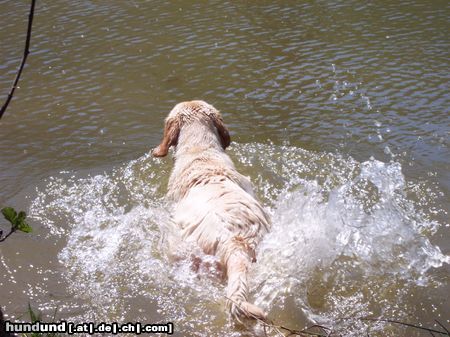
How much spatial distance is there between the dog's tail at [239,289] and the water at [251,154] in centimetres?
24

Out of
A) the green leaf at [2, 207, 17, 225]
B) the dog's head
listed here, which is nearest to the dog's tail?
the green leaf at [2, 207, 17, 225]

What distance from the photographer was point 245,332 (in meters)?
3.72

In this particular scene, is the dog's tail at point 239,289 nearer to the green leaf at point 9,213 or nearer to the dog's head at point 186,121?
the green leaf at point 9,213

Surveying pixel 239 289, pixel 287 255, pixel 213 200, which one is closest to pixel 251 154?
pixel 213 200

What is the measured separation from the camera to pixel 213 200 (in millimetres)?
4480

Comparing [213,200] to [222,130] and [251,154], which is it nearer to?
[222,130]

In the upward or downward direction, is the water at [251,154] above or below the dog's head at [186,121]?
below

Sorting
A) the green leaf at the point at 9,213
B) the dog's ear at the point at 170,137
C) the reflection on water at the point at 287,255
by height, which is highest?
the green leaf at the point at 9,213

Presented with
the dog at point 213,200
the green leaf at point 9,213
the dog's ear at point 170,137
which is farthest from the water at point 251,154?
the green leaf at point 9,213

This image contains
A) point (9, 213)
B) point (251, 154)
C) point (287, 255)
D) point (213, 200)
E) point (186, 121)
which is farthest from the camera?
point (251, 154)

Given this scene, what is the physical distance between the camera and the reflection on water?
416 cm

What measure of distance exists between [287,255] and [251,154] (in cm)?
257

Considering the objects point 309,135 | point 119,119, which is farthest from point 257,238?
point 119,119

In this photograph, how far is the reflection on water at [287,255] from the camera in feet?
13.6
